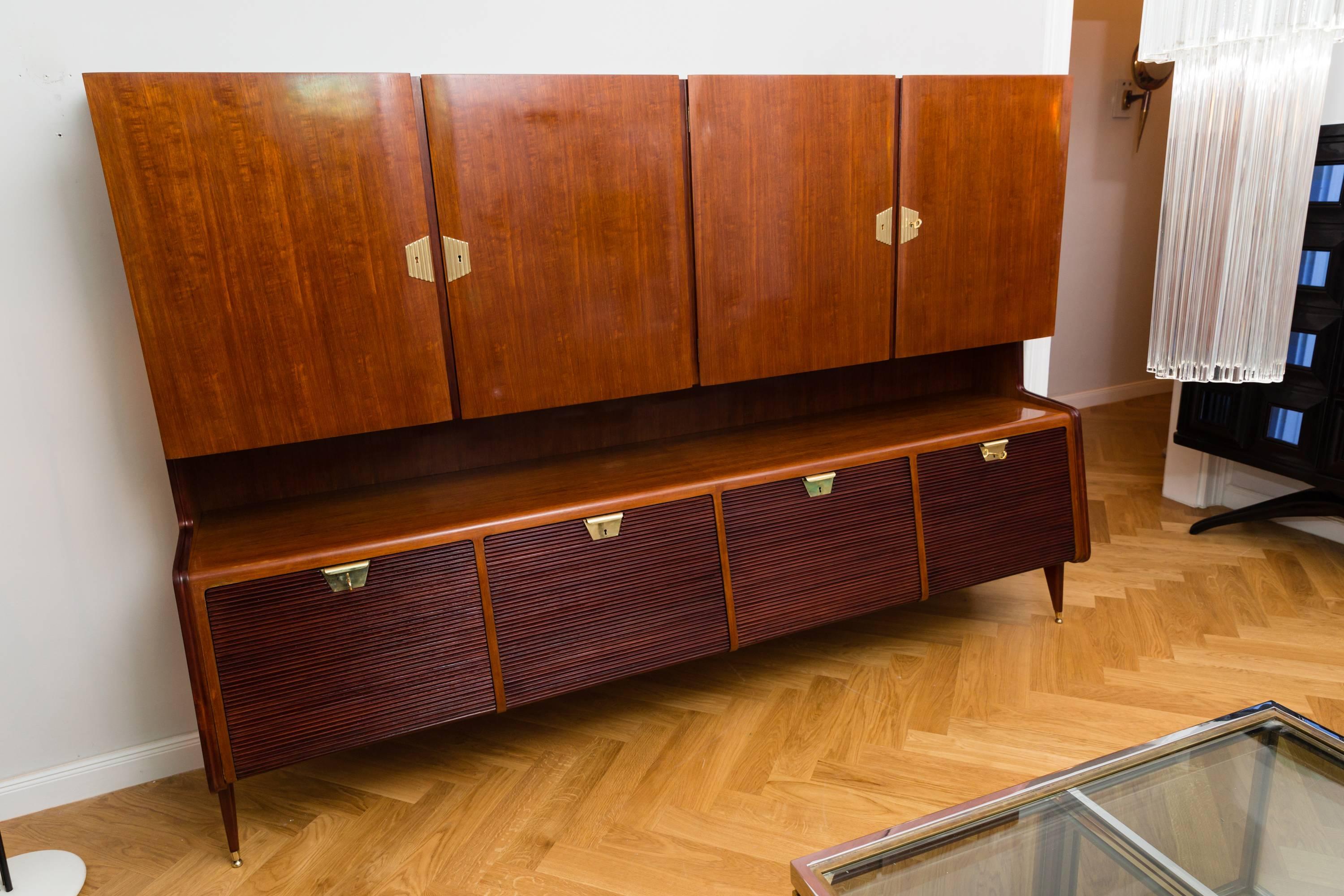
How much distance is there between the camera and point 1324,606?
2.45 m

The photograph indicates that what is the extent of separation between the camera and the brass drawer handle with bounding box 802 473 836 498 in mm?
1996

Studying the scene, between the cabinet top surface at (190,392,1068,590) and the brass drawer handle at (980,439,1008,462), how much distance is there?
0.02 meters

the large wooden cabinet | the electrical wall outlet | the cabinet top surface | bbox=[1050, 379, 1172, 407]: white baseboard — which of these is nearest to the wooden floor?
the large wooden cabinet

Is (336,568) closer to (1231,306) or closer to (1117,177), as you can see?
(1231,306)

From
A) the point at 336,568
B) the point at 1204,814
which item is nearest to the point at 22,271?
the point at 336,568

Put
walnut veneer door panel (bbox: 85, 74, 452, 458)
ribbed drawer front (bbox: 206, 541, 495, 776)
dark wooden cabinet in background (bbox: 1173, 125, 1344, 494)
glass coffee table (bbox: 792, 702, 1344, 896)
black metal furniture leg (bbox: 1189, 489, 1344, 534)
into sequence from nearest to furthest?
glass coffee table (bbox: 792, 702, 1344, 896), walnut veneer door panel (bbox: 85, 74, 452, 458), ribbed drawer front (bbox: 206, 541, 495, 776), dark wooden cabinet in background (bbox: 1173, 125, 1344, 494), black metal furniture leg (bbox: 1189, 489, 1344, 534)

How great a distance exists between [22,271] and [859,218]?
1753 millimetres

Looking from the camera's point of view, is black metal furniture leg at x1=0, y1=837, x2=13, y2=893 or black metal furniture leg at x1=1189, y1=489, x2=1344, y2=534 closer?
black metal furniture leg at x1=0, y1=837, x2=13, y2=893

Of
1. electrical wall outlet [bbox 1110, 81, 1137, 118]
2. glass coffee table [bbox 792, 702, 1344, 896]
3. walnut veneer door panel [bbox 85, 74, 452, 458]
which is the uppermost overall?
electrical wall outlet [bbox 1110, 81, 1137, 118]

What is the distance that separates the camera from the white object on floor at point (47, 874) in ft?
5.37

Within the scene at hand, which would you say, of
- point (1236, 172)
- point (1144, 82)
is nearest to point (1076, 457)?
point (1236, 172)

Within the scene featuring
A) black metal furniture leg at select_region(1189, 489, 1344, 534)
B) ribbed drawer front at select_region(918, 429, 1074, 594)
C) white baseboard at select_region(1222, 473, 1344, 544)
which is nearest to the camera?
ribbed drawer front at select_region(918, 429, 1074, 594)

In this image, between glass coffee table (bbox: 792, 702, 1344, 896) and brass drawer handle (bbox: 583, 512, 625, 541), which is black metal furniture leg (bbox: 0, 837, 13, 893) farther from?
glass coffee table (bbox: 792, 702, 1344, 896)

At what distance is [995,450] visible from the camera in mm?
2191
